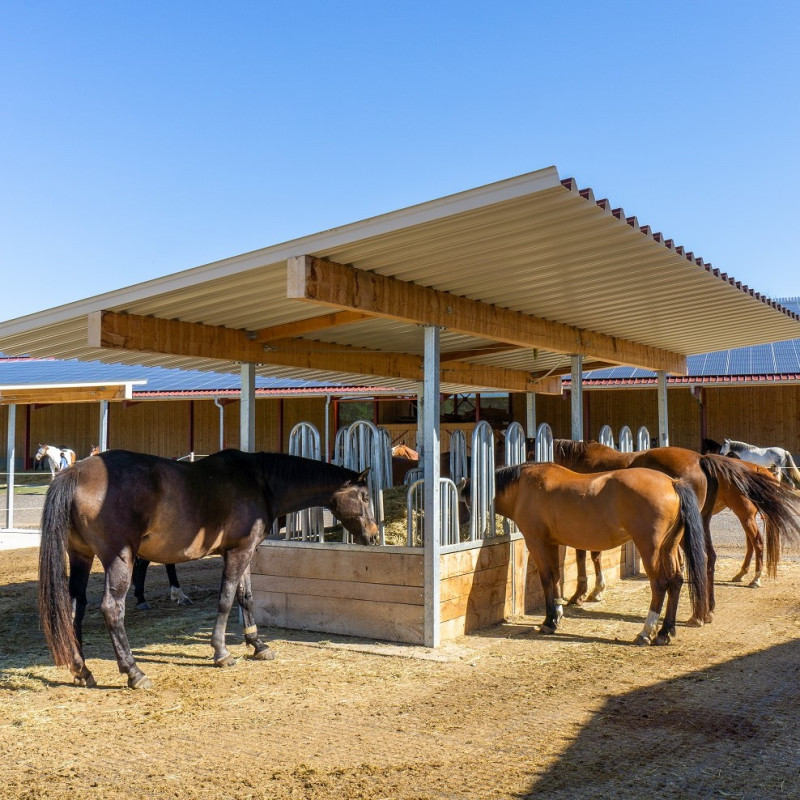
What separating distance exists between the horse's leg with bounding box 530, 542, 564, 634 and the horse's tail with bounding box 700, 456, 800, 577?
1.67m

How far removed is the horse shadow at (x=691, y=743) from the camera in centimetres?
316

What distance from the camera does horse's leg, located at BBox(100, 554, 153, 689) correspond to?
474 centimetres

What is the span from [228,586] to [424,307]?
7.76 feet

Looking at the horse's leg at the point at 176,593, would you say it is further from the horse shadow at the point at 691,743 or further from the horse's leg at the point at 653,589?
the horse shadow at the point at 691,743

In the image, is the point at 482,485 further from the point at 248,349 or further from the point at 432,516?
the point at 248,349

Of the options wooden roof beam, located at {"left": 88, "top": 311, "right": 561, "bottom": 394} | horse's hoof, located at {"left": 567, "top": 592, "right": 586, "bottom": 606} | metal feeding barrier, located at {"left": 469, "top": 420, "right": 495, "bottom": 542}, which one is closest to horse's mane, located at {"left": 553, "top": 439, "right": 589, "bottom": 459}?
horse's hoof, located at {"left": 567, "top": 592, "right": 586, "bottom": 606}

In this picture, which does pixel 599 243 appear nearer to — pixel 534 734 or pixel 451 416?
pixel 534 734

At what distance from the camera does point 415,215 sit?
4359 millimetres

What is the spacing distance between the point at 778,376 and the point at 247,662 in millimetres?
15341

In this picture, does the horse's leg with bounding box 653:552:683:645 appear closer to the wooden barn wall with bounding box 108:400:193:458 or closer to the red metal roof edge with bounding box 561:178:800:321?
the red metal roof edge with bounding box 561:178:800:321

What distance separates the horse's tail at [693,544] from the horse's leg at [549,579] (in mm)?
976

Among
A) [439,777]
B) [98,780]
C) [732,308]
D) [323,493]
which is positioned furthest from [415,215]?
[732,308]

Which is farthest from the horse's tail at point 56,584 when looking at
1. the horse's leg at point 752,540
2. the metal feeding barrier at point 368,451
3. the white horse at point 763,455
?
the white horse at point 763,455

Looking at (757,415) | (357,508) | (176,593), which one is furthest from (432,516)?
(757,415)
